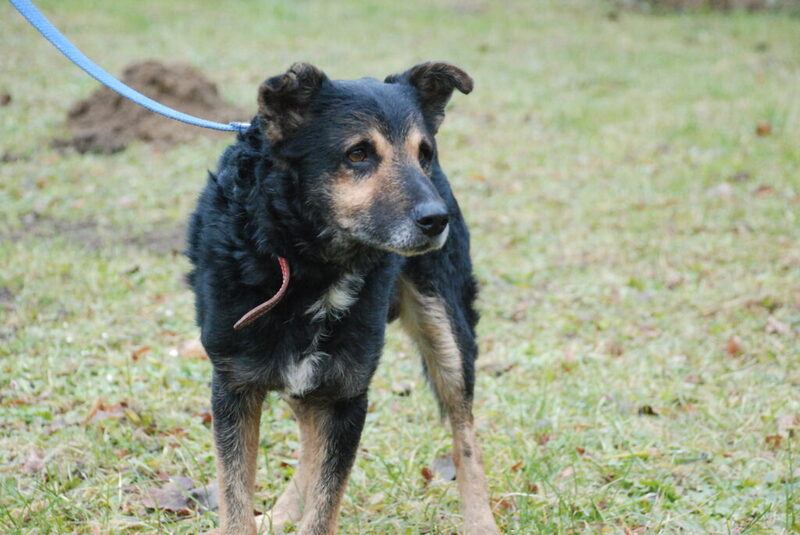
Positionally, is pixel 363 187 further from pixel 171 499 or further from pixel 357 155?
pixel 171 499

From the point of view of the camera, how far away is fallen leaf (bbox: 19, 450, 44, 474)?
3906 millimetres

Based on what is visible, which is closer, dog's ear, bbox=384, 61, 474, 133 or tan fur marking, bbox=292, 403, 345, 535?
tan fur marking, bbox=292, 403, 345, 535

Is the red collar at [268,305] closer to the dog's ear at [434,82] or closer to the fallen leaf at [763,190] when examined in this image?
the dog's ear at [434,82]

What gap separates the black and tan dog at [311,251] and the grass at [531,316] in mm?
670

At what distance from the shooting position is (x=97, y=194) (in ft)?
27.3

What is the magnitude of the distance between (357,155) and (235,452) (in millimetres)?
1209

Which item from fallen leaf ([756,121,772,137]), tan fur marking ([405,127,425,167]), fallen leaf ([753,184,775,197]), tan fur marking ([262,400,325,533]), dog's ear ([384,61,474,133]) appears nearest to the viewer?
tan fur marking ([405,127,425,167])

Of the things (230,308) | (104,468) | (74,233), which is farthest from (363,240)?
(74,233)

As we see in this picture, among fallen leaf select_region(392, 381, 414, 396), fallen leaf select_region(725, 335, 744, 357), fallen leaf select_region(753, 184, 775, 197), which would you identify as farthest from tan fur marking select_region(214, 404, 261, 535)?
fallen leaf select_region(753, 184, 775, 197)

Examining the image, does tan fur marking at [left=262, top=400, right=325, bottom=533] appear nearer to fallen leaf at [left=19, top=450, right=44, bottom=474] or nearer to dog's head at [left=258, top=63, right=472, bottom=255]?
dog's head at [left=258, top=63, right=472, bottom=255]

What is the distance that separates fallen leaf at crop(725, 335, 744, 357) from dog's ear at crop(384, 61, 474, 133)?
2976 mm

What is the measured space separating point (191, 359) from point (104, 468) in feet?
4.12

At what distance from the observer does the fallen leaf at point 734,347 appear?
5.54 meters

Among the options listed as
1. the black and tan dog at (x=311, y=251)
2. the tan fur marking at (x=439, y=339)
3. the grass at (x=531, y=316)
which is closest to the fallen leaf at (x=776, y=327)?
the grass at (x=531, y=316)
